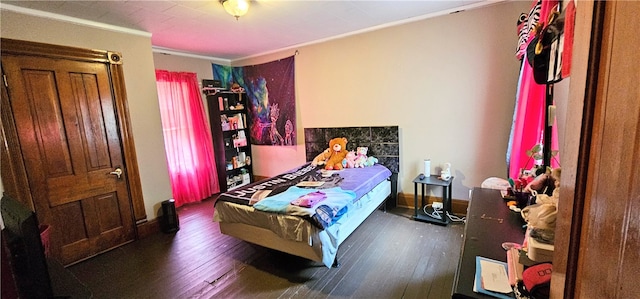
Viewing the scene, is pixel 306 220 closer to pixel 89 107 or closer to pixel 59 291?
pixel 59 291

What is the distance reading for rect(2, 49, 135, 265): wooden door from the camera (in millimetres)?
2158

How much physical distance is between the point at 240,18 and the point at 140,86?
4.61ft

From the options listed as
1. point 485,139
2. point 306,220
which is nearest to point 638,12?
point 306,220

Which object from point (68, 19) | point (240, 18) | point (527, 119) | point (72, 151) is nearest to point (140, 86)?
point (68, 19)

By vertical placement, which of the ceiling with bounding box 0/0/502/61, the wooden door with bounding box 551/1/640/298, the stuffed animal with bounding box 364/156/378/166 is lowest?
the stuffed animal with bounding box 364/156/378/166

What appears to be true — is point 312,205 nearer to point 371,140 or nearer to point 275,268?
point 275,268

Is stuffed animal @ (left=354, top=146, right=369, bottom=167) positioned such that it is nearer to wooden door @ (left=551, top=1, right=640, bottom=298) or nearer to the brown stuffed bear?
the brown stuffed bear

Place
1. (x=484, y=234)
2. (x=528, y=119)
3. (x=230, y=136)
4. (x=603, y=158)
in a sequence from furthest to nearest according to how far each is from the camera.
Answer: (x=230, y=136) < (x=528, y=119) < (x=484, y=234) < (x=603, y=158)

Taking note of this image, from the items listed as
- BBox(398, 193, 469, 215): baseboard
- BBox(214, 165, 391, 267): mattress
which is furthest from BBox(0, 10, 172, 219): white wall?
BBox(398, 193, 469, 215): baseboard

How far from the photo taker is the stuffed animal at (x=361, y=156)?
3289 mm

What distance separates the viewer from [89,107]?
2.50 metres

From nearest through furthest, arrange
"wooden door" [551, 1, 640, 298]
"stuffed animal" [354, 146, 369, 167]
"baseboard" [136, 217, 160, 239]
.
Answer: "wooden door" [551, 1, 640, 298]
"baseboard" [136, 217, 160, 239]
"stuffed animal" [354, 146, 369, 167]

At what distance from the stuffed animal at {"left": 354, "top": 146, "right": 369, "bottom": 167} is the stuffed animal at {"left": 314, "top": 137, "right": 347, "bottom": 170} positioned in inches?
7.3

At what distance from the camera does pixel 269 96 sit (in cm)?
425
